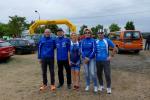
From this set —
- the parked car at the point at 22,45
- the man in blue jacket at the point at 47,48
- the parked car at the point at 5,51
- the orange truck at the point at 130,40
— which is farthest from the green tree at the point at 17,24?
A: the man in blue jacket at the point at 47,48

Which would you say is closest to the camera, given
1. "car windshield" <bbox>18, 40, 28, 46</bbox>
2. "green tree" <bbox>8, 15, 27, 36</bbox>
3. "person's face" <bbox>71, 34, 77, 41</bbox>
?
"person's face" <bbox>71, 34, 77, 41</bbox>

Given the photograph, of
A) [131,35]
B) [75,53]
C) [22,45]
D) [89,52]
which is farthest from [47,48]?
[22,45]

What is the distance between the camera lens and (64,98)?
9.70m

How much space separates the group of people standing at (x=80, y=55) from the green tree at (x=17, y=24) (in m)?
74.3

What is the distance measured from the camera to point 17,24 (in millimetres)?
86500

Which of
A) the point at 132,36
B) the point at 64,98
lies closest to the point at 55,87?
the point at 64,98

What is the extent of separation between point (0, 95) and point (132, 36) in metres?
15.8

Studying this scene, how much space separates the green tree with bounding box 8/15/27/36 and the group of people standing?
74.3 metres

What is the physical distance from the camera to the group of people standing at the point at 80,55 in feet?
32.3

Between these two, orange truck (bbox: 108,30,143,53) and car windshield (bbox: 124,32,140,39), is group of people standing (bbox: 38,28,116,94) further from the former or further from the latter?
car windshield (bbox: 124,32,140,39)

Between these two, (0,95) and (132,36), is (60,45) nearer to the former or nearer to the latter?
(0,95)

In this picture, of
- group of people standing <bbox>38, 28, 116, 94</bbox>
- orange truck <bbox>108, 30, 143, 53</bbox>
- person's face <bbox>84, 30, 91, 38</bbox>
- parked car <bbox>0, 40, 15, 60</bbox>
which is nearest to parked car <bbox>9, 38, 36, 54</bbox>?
parked car <bbox>0, 40, 15, 60</bbox>

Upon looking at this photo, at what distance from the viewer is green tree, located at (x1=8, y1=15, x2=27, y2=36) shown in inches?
3339

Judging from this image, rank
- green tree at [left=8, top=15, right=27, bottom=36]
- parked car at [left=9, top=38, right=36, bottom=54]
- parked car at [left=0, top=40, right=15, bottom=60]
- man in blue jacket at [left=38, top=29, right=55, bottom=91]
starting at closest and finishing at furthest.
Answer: man in blue jacket at [left=38, top=29, right=55, bottom=91] → parked car at [left=0, top=40, right=15, bottom=60] → parked car at [left=9, top=38, right=36, bottom=54] → green tree at [left=8, top=15, right=27, bottom=36]
